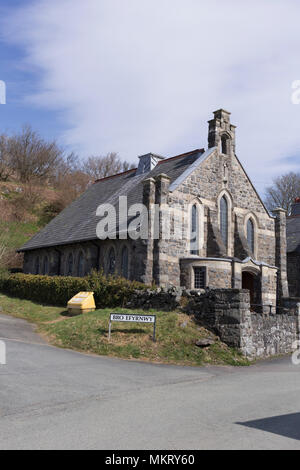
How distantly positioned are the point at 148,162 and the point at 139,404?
24.3 meters

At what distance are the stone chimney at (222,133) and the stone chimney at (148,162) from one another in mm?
5423

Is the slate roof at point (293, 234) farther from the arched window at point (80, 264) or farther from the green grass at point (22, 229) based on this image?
the green grass at point (22, 229)

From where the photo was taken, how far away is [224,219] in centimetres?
2622

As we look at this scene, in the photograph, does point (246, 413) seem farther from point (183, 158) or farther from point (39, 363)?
point (183, 158)

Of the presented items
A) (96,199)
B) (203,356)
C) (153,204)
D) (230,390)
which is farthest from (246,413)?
(96,199)

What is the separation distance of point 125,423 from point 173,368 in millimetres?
5562

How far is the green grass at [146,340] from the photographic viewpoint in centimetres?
1344

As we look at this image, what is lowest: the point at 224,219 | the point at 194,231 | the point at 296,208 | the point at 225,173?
the point at 194,231

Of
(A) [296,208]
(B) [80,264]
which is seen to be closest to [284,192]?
(A) [296,208]

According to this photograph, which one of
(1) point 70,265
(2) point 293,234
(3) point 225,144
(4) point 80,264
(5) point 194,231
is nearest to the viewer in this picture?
(5) point 194,231

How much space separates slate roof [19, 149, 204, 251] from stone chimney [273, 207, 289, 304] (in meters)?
7.30

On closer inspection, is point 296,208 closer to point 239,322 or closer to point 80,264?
point 80,264

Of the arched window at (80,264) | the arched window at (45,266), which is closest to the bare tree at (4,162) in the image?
the arched window at (45,266)
